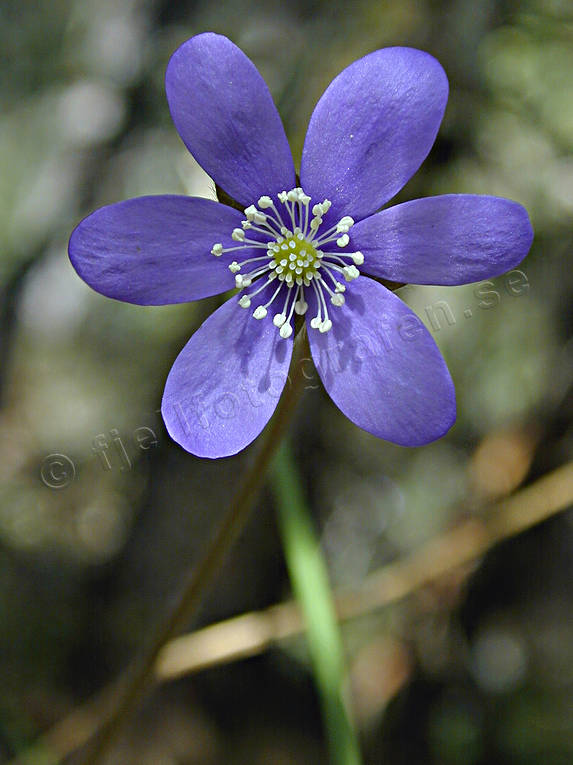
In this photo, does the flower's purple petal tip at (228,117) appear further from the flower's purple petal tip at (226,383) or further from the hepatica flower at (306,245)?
the flower's purple petal tip at (226,383)

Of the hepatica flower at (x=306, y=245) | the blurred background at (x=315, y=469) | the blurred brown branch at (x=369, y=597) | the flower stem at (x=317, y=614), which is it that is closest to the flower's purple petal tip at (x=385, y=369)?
the hepatica flower at (x=306, y=245)

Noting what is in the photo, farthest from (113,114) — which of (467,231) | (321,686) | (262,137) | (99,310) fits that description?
(321,686)

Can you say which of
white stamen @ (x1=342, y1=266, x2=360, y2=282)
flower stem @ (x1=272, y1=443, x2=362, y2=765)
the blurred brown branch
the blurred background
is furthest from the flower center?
the blurred brown branch

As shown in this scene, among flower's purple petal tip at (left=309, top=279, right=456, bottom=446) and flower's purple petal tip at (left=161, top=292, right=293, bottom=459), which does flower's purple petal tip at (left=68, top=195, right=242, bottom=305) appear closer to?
flower's purple petal tip at (left=161, top=292, right=293, bottom=459)

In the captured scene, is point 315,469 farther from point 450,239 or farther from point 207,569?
point 450,239

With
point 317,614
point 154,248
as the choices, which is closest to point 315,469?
point 317,614
